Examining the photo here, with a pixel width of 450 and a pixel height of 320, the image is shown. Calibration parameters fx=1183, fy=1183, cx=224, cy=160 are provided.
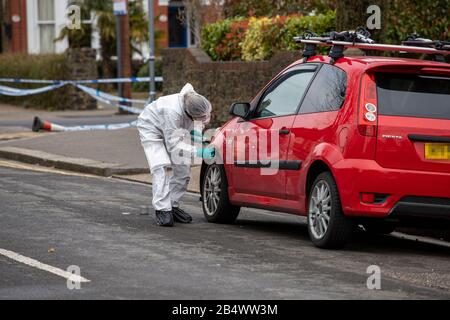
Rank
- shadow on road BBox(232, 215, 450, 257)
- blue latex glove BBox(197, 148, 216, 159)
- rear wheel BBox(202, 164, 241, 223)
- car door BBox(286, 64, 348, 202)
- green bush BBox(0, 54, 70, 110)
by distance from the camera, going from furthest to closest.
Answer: green bush BBox(0, 54, 70, 110) < rear wheel BBox(202, 164, 241, 223) < blue latex glove BBox(197, 148, 216, 159) < shadow on road BBox(232, 215, 450, 257) < car door BBox(286, 64, 348, 202)

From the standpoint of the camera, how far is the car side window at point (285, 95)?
10.7 metres

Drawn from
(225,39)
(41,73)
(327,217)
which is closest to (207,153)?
(327,217)

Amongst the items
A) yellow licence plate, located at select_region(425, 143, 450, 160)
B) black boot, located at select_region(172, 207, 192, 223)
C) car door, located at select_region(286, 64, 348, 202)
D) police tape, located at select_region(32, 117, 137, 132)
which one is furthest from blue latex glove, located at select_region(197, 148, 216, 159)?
police tape, located at select_region(32, 117, 137, 132)

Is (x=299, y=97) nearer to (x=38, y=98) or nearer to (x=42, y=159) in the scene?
(x=42, y=159)

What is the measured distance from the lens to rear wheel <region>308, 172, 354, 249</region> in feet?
31.9

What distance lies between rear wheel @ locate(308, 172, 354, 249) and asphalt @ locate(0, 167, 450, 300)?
110 millimetres

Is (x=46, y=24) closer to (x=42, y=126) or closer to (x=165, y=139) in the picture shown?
(x=42, y=126)

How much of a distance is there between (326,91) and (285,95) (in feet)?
2.56

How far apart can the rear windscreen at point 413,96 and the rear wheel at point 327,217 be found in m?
0.78

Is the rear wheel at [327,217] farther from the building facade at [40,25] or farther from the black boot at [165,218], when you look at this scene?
the building facade at [40,25]

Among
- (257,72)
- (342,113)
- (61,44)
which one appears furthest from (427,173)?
(61,44)

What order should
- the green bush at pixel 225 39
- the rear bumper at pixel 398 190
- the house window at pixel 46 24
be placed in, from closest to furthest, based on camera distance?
the rear bumper at pixel 398 190, the green bush at pixel 225 39, the house window at pixel 46 24

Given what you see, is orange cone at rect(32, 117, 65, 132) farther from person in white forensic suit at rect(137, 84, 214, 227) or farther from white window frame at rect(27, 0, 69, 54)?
white window frame at rect(27, 0, 69, 54)

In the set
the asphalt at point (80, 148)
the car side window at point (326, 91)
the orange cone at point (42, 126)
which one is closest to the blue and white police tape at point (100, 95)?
the asphalt at point (80, 148)
